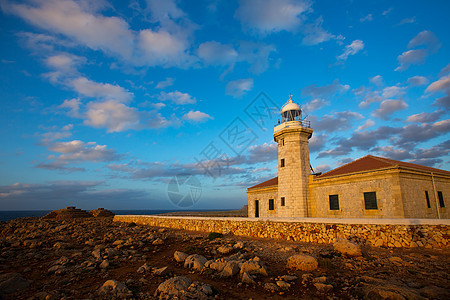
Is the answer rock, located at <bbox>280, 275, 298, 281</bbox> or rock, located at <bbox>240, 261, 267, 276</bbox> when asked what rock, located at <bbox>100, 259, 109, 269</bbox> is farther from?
rock, located at <bbox>280, 275, 298, 281</bbox>

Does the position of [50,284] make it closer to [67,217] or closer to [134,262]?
[134,262]

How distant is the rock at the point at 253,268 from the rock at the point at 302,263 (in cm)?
101

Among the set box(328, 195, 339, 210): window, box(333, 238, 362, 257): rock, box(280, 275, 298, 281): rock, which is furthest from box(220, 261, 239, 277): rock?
box(328, 195, 339, 210): window

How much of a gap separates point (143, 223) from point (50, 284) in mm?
21170

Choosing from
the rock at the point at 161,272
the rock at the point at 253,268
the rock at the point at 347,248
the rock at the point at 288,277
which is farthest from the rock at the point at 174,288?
the rock at the point at 347,248

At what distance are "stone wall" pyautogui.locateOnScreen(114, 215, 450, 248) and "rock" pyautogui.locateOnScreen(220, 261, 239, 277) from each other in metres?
5.92

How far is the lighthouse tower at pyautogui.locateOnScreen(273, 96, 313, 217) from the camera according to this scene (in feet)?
59.5

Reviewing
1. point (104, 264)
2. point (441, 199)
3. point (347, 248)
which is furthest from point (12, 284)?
point (441, 199)

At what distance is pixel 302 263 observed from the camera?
711 cm

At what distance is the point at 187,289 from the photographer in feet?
18.8

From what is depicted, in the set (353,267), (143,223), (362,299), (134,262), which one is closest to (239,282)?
(362,299)

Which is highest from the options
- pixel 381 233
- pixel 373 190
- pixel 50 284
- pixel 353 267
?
pixel 373 190

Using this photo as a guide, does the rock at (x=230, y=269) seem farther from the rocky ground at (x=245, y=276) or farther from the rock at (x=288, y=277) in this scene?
the rock at (x=288, y=277)

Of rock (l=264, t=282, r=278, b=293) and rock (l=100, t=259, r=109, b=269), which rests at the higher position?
rock (l=264, t=282, r=278, b=293)
